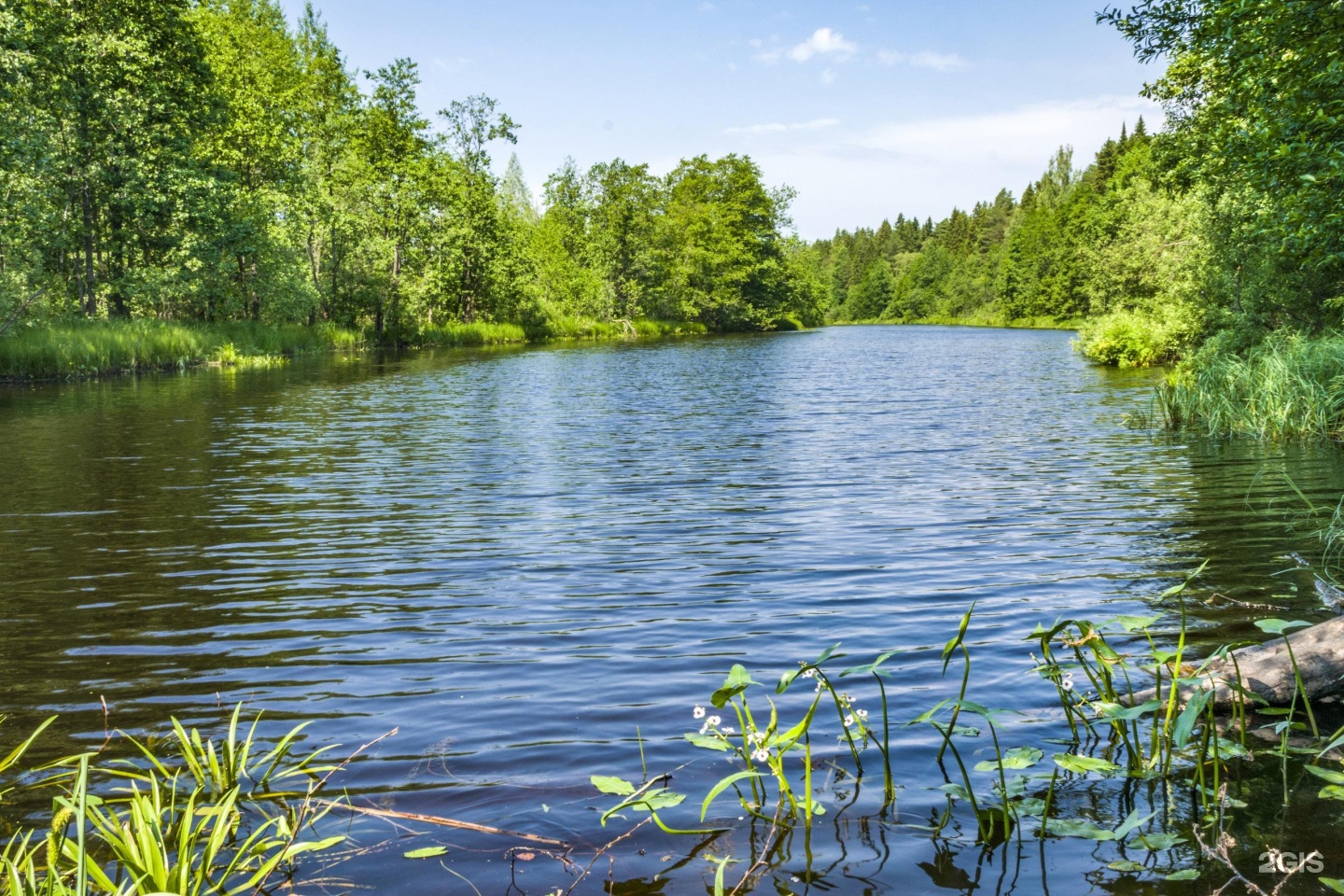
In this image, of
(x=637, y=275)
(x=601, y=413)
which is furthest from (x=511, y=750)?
(x=637, y=275)

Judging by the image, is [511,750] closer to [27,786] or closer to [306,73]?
[27,786]

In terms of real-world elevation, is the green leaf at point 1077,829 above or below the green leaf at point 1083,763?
below

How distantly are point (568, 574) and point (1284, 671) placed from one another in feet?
18.6

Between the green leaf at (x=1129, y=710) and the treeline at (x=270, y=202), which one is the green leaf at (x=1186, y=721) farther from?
the treeline at (x=270, y=202)

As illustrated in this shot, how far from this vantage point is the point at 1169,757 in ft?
14.0

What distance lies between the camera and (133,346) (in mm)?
32406

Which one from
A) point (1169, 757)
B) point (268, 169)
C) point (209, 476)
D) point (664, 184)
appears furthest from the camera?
point (664, 184)

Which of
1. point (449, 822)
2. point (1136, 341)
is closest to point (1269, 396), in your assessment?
point (449, 822)

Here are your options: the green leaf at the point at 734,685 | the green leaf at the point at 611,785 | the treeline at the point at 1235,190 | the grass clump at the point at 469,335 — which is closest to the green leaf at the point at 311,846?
the green leaf at the point at 611,785

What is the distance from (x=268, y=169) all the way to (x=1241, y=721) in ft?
164

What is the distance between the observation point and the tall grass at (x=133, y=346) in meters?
28.4

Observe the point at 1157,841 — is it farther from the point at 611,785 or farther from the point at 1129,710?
the point at 611,785

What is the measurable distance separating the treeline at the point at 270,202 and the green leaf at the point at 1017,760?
3022cm

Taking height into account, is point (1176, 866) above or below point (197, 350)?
below
